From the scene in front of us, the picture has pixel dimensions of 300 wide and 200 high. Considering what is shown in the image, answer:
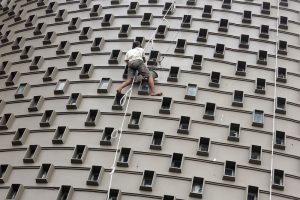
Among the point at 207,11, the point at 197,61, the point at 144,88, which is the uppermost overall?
the point at 207,11

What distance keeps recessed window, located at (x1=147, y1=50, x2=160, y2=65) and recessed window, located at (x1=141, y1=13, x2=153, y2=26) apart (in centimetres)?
173

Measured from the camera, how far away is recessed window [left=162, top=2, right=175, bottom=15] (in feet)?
74.4

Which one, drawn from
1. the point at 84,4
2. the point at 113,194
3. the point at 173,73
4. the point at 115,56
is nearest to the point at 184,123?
the point at 173,73

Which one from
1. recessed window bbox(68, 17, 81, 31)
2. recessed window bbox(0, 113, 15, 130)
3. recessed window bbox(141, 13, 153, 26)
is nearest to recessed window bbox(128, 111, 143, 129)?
recessed window bbox(0, 113, 15, 130)

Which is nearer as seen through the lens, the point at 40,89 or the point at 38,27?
the point at 40,89

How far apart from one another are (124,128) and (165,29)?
15.6 ft

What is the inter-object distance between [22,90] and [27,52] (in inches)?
87.9

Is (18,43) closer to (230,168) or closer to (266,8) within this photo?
(266,8)

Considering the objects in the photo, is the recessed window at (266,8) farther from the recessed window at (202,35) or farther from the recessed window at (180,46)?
the recessed window at (180,46)

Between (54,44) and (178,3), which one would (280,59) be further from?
(54,44)

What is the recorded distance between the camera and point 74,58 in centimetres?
2164

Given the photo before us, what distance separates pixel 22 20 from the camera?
83.6 feet

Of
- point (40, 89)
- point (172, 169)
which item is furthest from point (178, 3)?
point (172, 169)

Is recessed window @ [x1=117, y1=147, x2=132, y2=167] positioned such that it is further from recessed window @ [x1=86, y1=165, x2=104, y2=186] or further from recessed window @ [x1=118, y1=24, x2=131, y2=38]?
recessed window @ [x1=118, y1=24, x2=131, y2=38]
